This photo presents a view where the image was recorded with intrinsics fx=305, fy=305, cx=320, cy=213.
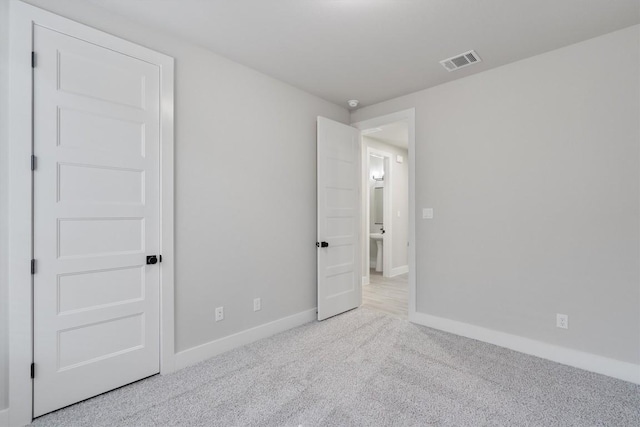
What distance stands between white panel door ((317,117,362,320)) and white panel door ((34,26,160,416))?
1.71 m

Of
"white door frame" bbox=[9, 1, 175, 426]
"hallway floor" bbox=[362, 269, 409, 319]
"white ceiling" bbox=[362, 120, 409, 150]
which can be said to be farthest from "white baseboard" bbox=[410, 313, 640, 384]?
"white door frame" bbox=[9, 1, 175, 426]

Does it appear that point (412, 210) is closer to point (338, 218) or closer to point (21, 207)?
point (338, 218)

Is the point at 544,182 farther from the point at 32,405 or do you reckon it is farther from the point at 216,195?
the point at 32,405

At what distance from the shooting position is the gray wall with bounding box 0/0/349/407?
2.46m

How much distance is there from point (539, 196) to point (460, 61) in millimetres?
1383

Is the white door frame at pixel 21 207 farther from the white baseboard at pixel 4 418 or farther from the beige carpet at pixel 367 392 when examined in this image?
the beige carpet at pixel 367 392

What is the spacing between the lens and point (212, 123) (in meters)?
2.65

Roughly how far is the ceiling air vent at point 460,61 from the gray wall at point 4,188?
308 cm

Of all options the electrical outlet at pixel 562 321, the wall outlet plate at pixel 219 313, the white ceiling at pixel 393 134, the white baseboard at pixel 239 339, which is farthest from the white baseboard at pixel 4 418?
the white ceiling at pixel 393 134

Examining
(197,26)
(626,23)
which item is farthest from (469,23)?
(197,26)

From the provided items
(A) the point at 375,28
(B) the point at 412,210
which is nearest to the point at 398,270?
(B) the point at 412,210

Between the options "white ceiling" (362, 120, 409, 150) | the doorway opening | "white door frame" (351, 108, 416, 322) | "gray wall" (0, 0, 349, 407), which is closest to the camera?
"gray wall" (0, 0, 349, 407)

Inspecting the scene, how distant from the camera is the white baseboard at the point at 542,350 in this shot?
228cm

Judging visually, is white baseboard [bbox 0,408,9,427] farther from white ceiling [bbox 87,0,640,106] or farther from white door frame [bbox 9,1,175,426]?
white ceiling [bbox 87,0,640,106]
